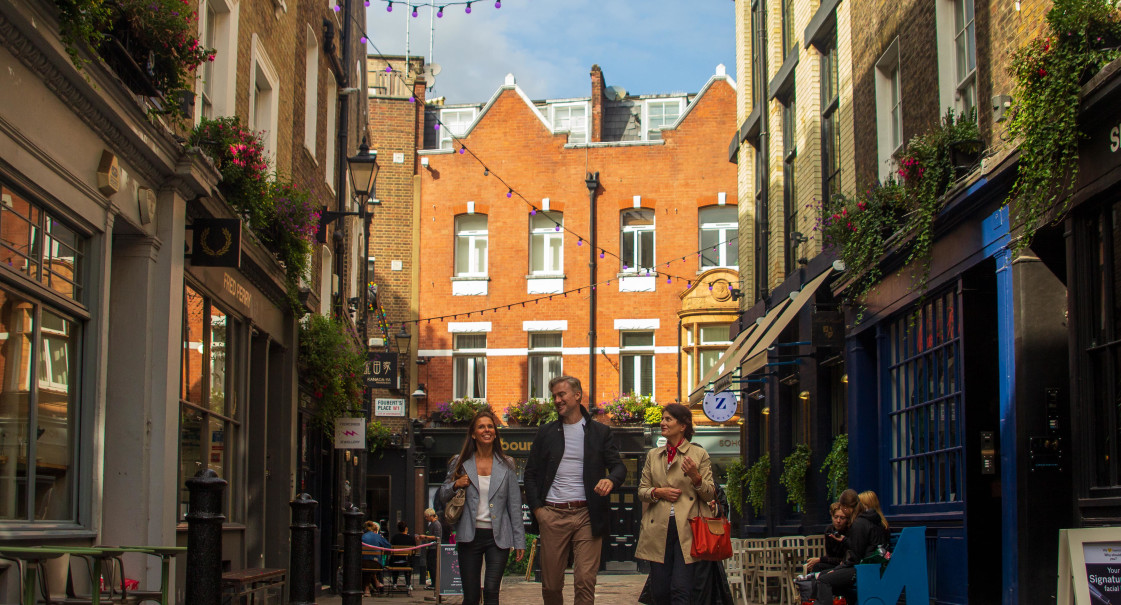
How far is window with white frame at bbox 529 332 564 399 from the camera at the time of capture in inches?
1275

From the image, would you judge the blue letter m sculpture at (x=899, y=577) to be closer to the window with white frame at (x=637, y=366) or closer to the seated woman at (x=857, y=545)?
the seated woman at (x=857, y=545)

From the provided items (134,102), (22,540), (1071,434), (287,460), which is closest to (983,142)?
(1071,434)

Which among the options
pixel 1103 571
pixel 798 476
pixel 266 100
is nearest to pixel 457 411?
pixel 798 476

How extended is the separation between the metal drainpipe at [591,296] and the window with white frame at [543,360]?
0.81 meters

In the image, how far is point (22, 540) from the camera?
702 cm

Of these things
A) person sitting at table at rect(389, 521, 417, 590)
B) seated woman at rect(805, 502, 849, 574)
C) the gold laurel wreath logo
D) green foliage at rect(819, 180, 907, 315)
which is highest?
green foliage at rect(819, 180, 907, 315)

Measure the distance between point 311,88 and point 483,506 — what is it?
37.0ft

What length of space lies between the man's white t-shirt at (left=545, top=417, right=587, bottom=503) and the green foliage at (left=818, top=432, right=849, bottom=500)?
6940 millimetres

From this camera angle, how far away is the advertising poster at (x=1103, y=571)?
649cm

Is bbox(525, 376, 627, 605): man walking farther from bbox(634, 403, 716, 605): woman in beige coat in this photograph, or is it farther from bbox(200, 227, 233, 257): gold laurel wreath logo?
bbox(200, 227, 233, 257): gold laurel wreath logo

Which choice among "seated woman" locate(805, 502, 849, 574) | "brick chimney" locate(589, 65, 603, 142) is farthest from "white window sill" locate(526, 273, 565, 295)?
"seated woman" locate(805, 502, 849, 574)

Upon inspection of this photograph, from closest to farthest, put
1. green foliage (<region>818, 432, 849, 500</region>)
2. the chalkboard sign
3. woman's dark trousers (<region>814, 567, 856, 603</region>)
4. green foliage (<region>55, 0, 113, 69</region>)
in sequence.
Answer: green foliage (<region>55, 0, 113, 69</region>)
woman's dark trousers (<region>814, 567, 856, 603</region>)
green foliage (<region>818, 432, 849, 500</region>)
the chalkboard sign

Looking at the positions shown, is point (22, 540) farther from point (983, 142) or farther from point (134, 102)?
point (983, 142)

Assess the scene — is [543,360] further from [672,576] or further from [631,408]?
[672,576]
